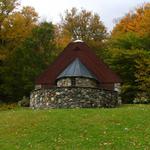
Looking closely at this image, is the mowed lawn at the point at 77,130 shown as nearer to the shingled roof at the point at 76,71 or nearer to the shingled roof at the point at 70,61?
the shingled roof at the point at 76,71

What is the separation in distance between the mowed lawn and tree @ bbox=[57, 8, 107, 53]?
3713 cm

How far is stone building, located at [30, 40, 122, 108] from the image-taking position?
3148 centimetres

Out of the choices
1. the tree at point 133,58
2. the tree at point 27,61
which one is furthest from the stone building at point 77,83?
the tree at point 27,61

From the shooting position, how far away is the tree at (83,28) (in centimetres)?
6262

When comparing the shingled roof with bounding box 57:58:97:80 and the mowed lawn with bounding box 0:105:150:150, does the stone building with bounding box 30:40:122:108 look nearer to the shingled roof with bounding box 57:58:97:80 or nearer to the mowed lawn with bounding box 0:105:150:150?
the shingled roof with bounding box 57:58:97:80

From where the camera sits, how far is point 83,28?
63.3m

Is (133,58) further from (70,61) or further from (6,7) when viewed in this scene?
(6,7)

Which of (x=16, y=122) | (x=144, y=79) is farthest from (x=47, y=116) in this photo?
(x=144, y=79)

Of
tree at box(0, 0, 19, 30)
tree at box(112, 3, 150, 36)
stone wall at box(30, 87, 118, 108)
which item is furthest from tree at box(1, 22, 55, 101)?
stone wall at box(30, 87, 118, 108)

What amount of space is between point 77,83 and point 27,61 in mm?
11743

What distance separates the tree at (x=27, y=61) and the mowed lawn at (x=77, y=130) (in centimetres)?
2079

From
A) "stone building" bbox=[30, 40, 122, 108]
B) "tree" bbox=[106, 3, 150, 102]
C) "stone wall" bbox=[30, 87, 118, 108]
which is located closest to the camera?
"stone wall" bbox=[30, 87, 118, 108]

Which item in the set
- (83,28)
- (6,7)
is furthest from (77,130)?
(83,28)

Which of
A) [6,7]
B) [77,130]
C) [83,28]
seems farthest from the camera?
[83,28]
